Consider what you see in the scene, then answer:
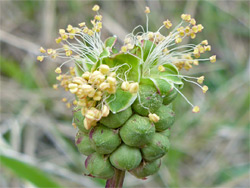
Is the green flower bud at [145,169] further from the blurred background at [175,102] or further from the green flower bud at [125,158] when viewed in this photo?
the blurred background at [175,102]

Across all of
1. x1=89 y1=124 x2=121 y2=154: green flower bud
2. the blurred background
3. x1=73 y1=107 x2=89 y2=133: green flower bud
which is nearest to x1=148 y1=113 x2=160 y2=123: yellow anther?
x1=89 y1=124 x2=121 y2=154: green flower bud

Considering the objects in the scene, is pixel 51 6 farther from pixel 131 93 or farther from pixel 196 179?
pixel 131 93

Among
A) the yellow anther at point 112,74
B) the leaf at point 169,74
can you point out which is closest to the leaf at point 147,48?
the leaf at point 169,74

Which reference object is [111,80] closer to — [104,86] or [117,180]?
[104,86]

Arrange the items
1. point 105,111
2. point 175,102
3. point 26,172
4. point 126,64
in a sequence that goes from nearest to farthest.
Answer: point 105,111, point 126,64, point 26,172, point 175,102

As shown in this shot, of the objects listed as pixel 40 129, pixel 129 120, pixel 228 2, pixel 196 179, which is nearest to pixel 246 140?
pixel 196 179

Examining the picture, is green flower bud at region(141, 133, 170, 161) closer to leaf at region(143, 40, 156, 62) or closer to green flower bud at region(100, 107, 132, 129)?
green flower bud at region(100, 107, 132, 129)

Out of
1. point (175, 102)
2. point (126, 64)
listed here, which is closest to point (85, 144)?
point (126, 64)
